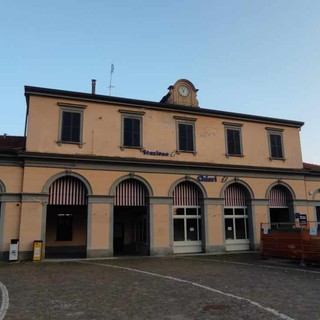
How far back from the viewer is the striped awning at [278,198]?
23.9 metres

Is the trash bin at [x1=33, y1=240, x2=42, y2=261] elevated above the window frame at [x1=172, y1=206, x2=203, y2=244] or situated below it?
below

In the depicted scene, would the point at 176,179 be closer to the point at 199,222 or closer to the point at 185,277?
the point at 199,222

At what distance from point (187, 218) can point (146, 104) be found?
7.19 meters

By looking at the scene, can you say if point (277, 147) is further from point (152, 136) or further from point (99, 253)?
point (99, 253)

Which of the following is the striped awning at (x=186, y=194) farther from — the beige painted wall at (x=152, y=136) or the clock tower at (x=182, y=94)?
the clock tower at (x=182, y=94)

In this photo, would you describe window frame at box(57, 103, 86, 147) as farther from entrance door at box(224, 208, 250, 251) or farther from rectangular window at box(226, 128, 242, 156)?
entrance door at box(224, 208, 250, 251)

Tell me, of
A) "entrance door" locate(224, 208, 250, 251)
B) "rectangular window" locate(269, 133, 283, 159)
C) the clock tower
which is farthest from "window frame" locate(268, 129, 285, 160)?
the clock tower

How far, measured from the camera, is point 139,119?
2119cm

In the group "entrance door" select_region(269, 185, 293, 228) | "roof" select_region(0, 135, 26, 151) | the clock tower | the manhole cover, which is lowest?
the manhole cover

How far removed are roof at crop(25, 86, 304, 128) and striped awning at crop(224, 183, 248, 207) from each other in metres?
4.57

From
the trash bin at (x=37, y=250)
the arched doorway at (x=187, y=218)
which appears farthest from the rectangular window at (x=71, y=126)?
the arched doorway at (x=187, y=218)

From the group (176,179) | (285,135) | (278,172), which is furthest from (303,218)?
(176,179)

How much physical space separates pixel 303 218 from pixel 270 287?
1465 centimetres

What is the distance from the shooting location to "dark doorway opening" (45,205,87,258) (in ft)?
75.4
